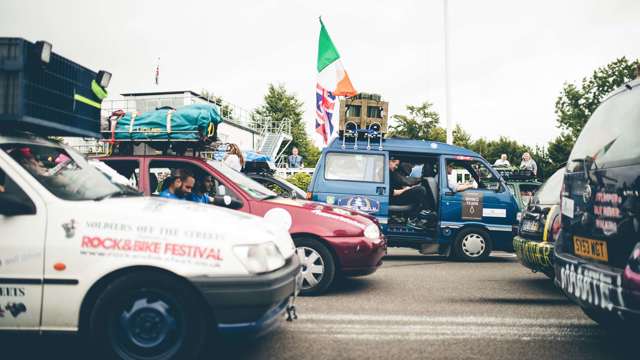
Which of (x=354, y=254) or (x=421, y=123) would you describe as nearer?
(x=354, y=254)

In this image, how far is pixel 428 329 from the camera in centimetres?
449

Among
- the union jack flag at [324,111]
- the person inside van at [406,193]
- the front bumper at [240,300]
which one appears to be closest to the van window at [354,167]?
the person inside van at [406,193]

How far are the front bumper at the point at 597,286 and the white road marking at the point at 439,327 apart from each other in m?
0.66

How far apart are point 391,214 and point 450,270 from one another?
73.8 inches

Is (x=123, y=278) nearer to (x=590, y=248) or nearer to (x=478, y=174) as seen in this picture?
(x=590, y=248)

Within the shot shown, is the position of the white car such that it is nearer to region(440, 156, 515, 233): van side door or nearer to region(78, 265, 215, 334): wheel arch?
region(78, 265, 215, 334): wheel arch

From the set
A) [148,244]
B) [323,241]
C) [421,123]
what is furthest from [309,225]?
[421,123]

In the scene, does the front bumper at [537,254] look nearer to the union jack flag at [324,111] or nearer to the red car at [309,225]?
the red car at [309,225]

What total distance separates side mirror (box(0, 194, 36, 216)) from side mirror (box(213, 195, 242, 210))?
92.4 inches

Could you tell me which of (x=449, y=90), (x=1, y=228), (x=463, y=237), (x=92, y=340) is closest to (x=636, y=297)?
(x=92, y=340)

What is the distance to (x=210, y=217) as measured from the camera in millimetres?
3480

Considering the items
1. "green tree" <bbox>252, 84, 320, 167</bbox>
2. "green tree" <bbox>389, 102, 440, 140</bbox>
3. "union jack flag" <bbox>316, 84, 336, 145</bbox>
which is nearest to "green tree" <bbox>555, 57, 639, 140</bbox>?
"green tree" <bbox>389, 102, 440, 140</bbox>

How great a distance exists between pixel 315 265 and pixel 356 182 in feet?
10.4

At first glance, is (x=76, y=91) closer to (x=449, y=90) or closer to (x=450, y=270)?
(x=450, y=270)
